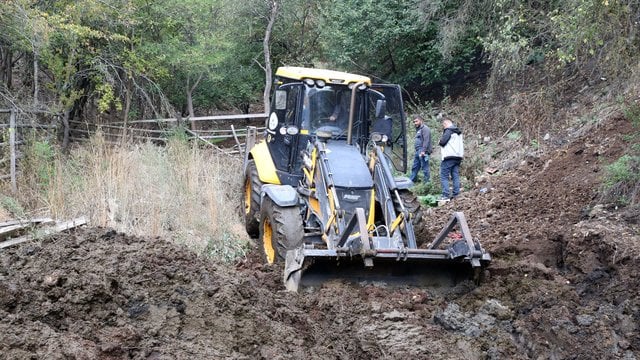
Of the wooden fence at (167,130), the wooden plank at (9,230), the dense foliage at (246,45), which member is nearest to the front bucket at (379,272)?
the wooden plank at (9,230)

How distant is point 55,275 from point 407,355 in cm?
284

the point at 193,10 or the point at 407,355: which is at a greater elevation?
the point at 193,10

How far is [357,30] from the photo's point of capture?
2058 cm

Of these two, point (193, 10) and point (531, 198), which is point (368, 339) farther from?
point (193, 10)

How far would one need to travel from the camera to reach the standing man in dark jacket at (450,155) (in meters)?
11.9

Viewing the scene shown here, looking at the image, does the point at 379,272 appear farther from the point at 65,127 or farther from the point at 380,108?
the point at 65,127

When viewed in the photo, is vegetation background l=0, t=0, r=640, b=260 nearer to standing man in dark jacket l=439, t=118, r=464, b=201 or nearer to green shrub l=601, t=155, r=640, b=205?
green shrub l=601, t=155, r=640, b=205

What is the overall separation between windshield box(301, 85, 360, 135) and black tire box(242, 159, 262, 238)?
4.15 ft

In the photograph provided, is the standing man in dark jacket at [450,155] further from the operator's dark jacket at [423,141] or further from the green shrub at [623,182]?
the green shrub at [623,182]

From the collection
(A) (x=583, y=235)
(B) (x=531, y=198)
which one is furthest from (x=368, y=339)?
(B) (x=531, y=198)

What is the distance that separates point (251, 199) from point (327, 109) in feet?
5.94

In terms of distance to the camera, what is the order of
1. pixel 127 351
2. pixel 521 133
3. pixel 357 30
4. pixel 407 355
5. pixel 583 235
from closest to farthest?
pixel 127 351 < pixel 407 355 < pixel 583 235 < pixel 521 133 < pixel 357 30

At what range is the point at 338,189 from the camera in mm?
7328

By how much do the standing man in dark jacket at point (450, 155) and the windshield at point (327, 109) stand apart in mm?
3815
